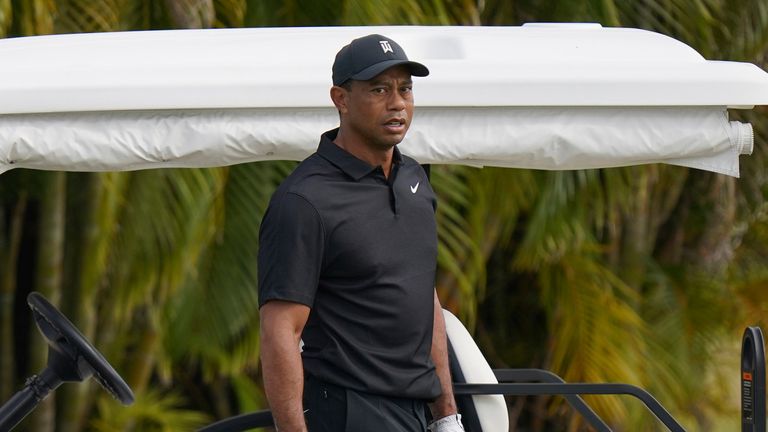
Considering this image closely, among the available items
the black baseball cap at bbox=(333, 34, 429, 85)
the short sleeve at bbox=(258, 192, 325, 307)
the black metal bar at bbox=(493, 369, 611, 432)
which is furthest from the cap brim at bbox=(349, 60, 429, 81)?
the black metal bar at bbox=(493, 369, 611, 432)

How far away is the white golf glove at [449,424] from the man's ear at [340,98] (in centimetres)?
70

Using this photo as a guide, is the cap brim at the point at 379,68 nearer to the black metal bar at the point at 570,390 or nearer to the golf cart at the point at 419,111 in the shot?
the golf cart at the point at 419,111

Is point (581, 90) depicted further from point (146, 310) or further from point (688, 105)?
point (146, 310)

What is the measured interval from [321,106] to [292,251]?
40 cm

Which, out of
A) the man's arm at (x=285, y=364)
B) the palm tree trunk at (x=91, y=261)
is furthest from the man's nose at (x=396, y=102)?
the palm tree trunk at (x=91, y=261)

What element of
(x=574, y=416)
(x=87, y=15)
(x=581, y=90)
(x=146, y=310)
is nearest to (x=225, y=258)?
(x=146, y=310)

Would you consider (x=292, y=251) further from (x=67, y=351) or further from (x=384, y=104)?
(x=67, y=351)

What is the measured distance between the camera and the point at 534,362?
300 inches

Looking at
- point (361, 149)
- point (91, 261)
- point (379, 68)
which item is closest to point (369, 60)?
point (379, 68)

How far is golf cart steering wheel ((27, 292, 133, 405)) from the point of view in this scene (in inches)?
118

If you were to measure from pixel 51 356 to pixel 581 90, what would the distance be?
4.26 ft

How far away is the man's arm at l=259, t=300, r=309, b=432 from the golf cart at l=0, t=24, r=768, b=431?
0.42 metres

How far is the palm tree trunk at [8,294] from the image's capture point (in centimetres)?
615

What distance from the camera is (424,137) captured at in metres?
2.84
